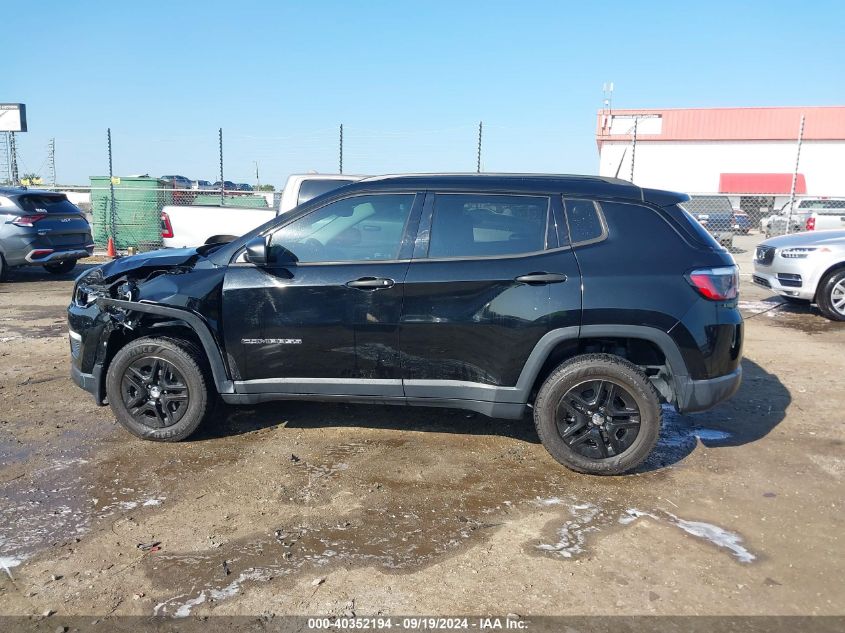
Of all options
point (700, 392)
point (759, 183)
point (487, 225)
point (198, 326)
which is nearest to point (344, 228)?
point (487, 225)

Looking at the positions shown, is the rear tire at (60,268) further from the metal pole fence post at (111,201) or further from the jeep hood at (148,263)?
the jeep hood at (148,263)

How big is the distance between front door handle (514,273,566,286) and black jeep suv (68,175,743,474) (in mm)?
13

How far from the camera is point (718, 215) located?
22281 millimetres

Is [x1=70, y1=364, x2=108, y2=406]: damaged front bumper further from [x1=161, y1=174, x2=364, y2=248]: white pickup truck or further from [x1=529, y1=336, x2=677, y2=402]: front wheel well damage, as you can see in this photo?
[x1=161, y1=174, x2=364, y2=248]: white pickup truck

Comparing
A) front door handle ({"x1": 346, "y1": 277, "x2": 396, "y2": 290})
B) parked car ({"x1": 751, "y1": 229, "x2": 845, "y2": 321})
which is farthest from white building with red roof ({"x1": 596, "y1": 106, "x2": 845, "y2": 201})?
front door handle ({"x1": 346, "y1": 277, "x2": 396, "y2": 290})

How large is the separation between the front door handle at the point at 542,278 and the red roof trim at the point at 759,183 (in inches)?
1950

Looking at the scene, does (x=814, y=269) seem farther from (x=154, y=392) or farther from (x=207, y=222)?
(x=207, y=222)

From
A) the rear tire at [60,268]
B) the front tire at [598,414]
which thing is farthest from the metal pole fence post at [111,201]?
the front tire at [598,414]

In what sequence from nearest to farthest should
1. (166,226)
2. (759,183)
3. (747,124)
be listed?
(166,226)
(759,183)
(747,124)

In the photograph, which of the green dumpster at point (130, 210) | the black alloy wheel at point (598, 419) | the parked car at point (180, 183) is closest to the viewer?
the black alloy wheel at point (598, 419)

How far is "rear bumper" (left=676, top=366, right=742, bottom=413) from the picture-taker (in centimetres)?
402

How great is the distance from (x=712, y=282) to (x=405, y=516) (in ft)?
7.51

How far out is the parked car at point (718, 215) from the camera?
65.7 ft

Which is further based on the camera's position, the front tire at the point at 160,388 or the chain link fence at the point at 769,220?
the chain link fence at the point at 769,220
